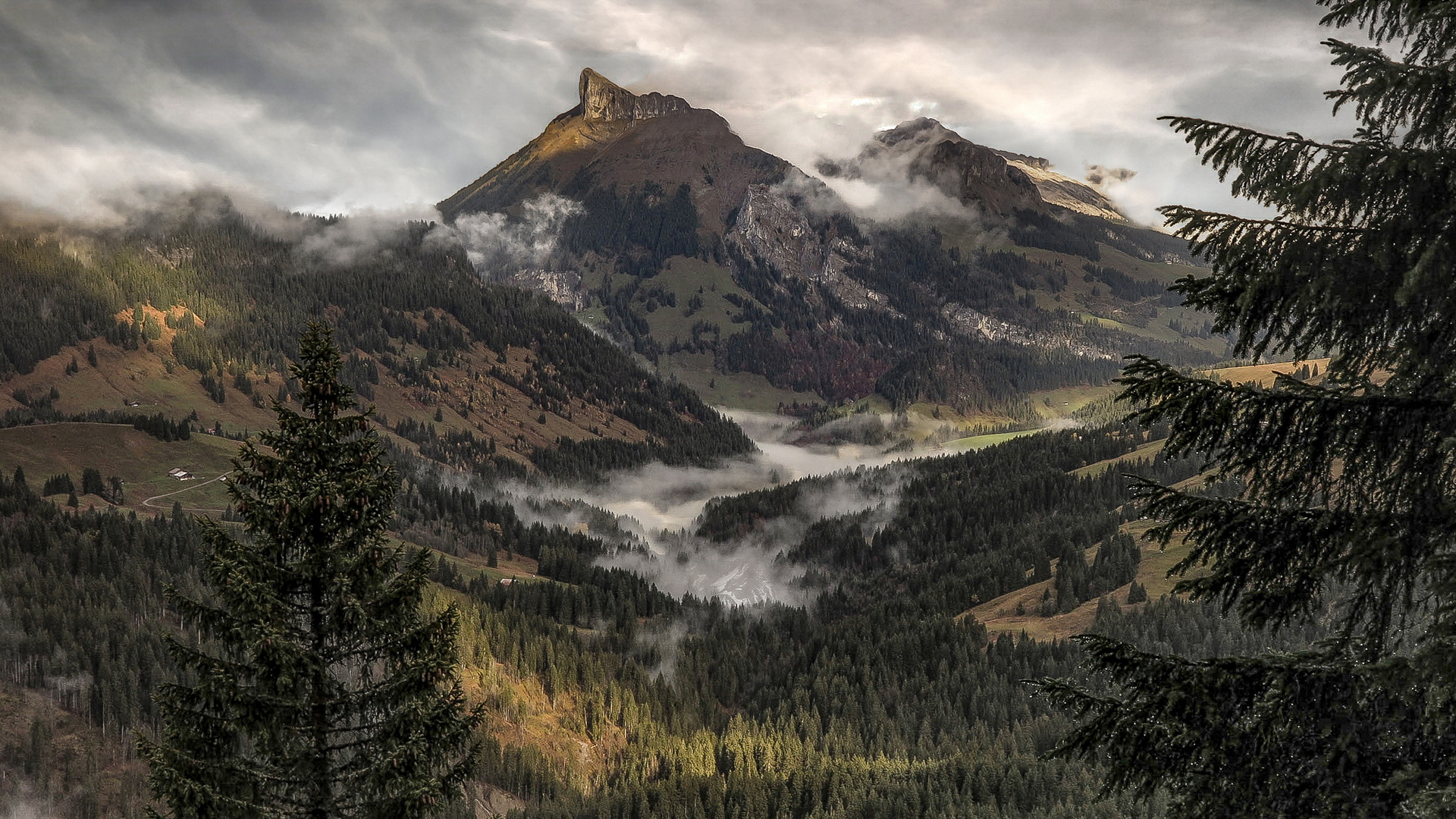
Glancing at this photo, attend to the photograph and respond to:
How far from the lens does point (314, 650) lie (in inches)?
759

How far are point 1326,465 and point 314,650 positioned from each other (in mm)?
18919

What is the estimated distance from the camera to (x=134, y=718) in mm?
187125

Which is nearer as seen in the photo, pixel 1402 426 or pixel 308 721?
pixel 1402 426

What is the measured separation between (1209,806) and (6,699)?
234 metres

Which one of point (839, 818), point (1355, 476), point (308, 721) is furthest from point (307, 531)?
point (839, 818)

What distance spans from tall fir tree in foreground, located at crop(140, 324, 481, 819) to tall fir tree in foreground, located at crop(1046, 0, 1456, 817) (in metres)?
13.5

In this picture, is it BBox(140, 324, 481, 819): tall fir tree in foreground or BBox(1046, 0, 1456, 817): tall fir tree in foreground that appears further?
BBox(140, 324, 481, 819): tall fir tree in foreground

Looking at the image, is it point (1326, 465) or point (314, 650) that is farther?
point (314, 650)

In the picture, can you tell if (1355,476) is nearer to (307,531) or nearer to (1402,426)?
(1402,426)

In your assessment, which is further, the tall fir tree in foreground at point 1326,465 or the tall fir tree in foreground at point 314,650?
the tall fir tree in foreground at point 314,650

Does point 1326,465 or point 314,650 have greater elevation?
point 1326,465

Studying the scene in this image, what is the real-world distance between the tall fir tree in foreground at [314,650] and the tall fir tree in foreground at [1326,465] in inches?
530

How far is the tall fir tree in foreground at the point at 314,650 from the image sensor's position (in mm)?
18281

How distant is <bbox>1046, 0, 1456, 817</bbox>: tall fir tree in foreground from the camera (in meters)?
11.4
